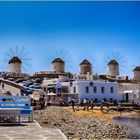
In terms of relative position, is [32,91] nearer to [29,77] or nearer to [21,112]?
[29,77]

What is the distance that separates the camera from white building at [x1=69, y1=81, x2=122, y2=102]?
51.9 meters

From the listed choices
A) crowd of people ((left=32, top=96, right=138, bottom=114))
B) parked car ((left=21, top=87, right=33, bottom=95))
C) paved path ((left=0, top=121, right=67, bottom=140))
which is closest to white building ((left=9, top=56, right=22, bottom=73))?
crowd of people ((left=32, top=96, right=138, bottom=114))

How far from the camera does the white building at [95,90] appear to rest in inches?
2045

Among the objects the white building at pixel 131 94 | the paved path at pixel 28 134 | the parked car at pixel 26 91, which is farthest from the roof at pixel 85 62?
the paved path at pixel 28 134

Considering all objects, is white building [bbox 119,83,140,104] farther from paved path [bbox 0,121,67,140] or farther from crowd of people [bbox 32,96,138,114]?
paved path [bbox 0,121,67,140]

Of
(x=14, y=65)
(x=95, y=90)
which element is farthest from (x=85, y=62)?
(x=95, y=90)

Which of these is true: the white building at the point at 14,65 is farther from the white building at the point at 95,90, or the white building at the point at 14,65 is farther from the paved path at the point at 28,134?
the paved path at the point at 28,134

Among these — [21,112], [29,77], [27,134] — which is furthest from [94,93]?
[27,134]

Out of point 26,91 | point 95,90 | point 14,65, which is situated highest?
point 14,65

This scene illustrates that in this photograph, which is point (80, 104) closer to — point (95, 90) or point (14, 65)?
point (95, 90)

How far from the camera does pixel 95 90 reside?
2077 inches

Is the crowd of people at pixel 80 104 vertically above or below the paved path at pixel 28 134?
above

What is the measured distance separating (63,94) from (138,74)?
2720 centimetres

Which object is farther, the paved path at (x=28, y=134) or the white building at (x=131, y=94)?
the white building at (x=131, y=94)
